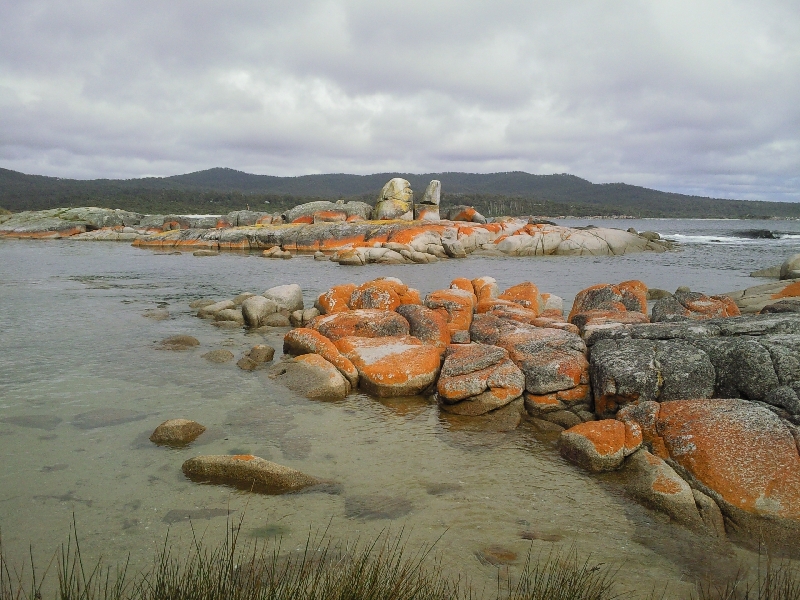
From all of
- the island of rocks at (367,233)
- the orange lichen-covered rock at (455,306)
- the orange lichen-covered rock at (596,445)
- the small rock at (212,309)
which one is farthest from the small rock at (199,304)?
the island of rocks at (367,233)

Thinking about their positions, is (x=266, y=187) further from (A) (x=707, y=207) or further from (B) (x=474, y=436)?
(B) (x=474, y=436)

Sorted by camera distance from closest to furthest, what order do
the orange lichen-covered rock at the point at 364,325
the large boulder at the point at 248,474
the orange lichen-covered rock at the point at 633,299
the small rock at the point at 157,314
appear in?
the large boulder at the point at 248,474
the orange lichen-covered rock at the point at 364,325
the orange lichen-covered rock at the point at 633,299
the small rock at the point at 157,314

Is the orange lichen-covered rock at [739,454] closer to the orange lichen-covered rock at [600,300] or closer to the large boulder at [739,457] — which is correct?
the large boulder at [739,457]

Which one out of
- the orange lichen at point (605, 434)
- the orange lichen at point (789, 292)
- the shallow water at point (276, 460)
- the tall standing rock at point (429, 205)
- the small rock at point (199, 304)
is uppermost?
the tall standing rock at point (429, 205)

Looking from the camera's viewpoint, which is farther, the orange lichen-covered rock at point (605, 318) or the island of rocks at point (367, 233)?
the island of rocks at point (367, 233)

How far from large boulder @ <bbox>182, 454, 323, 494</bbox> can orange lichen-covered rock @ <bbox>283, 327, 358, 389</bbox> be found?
3.95m

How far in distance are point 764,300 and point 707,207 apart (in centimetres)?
21233

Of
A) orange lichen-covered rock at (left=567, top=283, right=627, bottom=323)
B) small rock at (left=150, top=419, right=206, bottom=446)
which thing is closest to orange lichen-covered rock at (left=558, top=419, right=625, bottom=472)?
small rock at (left=150, top=419, right=206, bottom=446)

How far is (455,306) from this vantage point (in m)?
14.1

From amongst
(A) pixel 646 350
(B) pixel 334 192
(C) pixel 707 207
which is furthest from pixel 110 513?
(C) pixel 707 207

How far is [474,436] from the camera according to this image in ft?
28.6

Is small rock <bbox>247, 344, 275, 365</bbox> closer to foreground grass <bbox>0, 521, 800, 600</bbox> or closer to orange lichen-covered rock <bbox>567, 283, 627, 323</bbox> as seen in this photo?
foreground grass <bbox>0, 521, 800, 600</bbox>

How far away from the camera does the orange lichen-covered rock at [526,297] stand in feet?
52.2

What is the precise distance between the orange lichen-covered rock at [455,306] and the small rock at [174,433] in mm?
6951
